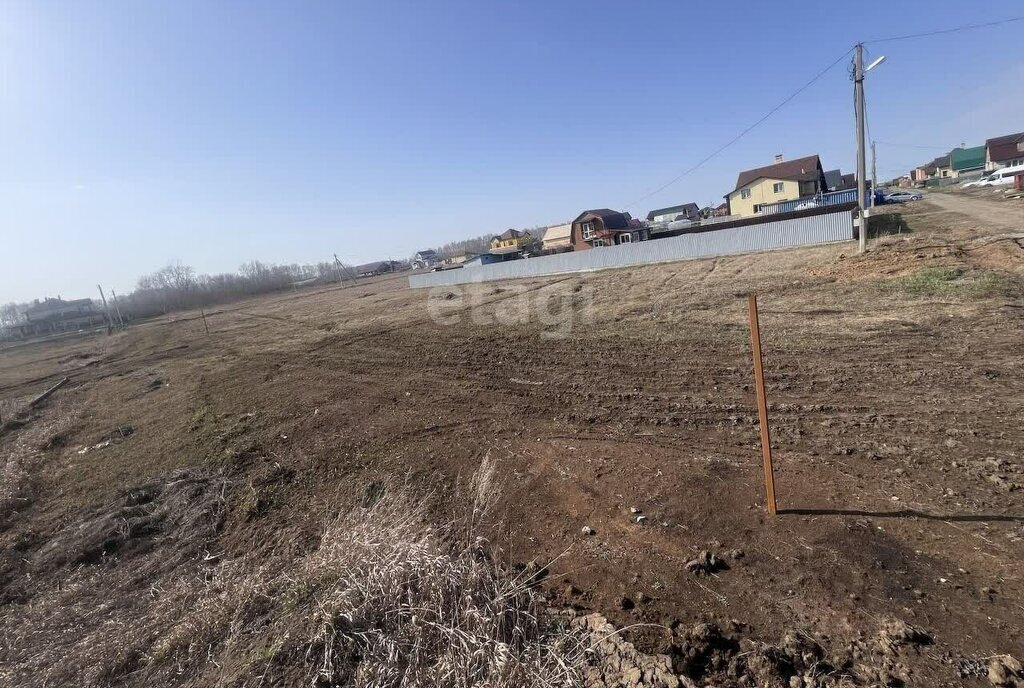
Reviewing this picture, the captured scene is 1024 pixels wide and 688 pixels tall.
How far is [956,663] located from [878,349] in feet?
20.1

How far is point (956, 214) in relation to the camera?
24.4 metres

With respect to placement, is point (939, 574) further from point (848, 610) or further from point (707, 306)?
point (707, 306)

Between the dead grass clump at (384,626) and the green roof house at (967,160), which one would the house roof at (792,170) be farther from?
the dead grass clump at (384,626)

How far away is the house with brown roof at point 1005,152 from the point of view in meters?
59.0

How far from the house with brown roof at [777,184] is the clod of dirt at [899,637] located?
5514 centimetres

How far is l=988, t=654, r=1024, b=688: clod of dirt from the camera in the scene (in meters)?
2.21

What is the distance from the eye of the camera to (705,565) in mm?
Answer: 3283

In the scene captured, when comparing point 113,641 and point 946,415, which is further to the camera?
point 946,415

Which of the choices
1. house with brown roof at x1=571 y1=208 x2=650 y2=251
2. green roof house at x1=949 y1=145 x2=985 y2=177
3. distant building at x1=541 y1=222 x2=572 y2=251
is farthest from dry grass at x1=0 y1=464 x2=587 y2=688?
green roof house at x1=949 y1=145 x2=985 y2=177

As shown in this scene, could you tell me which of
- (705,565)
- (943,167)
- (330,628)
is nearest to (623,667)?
(705,565)

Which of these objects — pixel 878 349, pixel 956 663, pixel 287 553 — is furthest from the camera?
pixel 878 349

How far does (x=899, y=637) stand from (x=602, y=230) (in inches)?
1717

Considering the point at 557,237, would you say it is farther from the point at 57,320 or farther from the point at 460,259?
the point at 57,320

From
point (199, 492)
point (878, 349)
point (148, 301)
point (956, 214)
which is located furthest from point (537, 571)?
point (148, 301)
